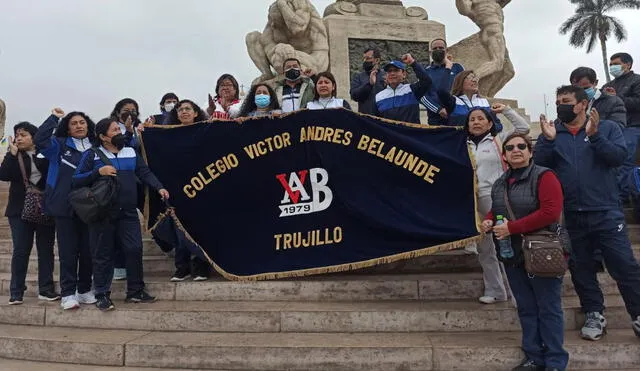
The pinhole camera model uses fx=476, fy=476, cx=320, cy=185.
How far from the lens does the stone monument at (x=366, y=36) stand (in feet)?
32.2

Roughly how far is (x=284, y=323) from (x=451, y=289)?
5.12 feet

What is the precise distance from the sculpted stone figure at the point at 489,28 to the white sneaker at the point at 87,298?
9074 mm

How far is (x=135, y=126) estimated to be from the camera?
5426 millimetres

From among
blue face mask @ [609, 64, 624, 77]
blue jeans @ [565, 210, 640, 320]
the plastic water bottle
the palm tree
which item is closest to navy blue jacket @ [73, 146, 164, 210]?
the plastic water bottle

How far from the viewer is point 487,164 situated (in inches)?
168

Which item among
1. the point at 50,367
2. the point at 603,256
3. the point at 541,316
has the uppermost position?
the point at 603,256

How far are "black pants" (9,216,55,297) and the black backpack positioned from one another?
864mm

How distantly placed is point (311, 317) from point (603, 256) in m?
2.36

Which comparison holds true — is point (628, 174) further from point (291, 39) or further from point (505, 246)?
point (291, 39)

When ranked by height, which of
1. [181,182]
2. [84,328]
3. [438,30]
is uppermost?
[438,30]

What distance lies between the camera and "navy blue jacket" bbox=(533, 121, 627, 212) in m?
3.56

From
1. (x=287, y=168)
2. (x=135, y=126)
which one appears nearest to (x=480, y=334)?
(x=287, y=168)

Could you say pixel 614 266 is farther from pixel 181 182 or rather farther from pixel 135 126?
pixel 135 126

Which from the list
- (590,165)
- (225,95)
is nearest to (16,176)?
(225,95)
